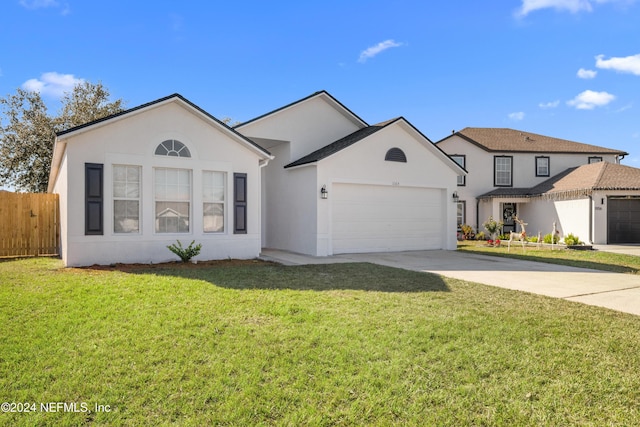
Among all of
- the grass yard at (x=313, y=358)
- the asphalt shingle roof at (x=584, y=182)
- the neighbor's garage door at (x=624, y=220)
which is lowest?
the grass yard at (x=313, y=358)

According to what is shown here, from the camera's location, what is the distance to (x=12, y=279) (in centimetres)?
836

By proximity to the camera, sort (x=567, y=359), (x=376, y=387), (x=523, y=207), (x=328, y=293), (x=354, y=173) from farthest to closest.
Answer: (x=523, y=207)
(x=354, y=173)
(x=328, y=293)
(x=567, y=359)
(x=376, y=387)

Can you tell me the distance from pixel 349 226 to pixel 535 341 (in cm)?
968

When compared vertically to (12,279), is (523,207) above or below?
above

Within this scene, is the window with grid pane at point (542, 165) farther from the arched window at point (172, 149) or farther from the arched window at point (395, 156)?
the arched window at point (172, 149)

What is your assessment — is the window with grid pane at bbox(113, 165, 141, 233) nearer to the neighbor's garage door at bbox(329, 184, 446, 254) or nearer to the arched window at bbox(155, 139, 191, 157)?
the arched window at bbox(155, 139, 191, 157)

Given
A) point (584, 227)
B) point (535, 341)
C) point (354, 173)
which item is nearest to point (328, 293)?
point (535, 341)

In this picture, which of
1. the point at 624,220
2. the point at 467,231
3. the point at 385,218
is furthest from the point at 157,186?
the point at 624,220

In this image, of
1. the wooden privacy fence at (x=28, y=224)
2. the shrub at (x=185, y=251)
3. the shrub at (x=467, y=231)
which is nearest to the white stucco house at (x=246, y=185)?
the shrub at (x=185, y=251)

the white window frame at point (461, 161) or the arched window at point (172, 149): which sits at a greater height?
the white window frame at point (461, 161)

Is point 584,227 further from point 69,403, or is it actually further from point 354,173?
point 69,403

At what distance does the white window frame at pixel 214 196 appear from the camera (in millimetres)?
11789

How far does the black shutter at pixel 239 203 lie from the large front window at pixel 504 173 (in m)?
18.4

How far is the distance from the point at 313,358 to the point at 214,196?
8361 millimetres
